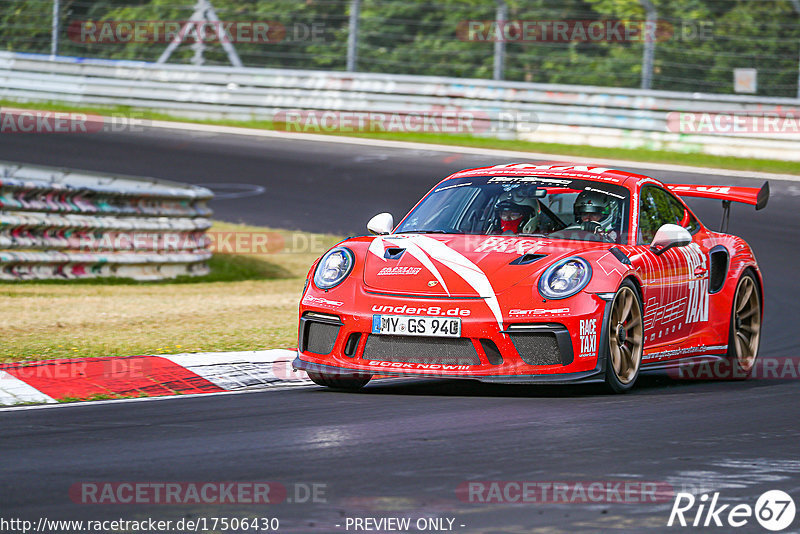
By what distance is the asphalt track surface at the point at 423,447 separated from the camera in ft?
13.9

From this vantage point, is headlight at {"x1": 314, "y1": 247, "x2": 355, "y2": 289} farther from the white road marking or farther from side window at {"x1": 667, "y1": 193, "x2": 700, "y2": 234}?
side window at {"x1": 667, "y1": 193, "x2": 700, "y2": 234}

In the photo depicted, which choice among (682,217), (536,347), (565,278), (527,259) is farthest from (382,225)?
(682,217)

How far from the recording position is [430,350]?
6.81 meters

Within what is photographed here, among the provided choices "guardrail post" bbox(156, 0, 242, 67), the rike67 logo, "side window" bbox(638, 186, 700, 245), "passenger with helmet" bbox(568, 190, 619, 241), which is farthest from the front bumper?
"guardrail post" bbox(156, 0, 242, 67)

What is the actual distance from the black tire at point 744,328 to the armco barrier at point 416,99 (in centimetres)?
1116

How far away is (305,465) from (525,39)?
61.0 feet

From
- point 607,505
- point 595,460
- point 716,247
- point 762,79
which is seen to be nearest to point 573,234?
point 716,247

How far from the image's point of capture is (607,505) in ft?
14.3

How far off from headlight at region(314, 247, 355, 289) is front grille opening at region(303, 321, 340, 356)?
0.23 m

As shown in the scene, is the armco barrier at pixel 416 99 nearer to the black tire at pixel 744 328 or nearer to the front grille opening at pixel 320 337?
the black tire at pixel 744 328

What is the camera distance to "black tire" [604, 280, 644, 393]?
697cm

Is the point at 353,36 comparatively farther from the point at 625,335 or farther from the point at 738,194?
the point at 625,335

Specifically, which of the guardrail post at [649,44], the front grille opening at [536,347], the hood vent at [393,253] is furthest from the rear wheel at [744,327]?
the guardrail post at [649,44]

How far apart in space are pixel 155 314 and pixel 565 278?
178 inches
